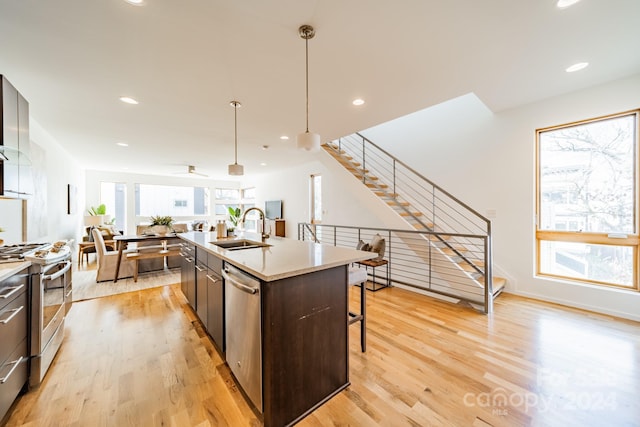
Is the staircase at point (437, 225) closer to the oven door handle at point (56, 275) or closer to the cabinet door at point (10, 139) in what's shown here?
the oven door handle at point (56, 275)

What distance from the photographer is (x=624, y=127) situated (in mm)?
2834

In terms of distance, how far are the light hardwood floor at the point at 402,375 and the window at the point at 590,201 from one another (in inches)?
28.0

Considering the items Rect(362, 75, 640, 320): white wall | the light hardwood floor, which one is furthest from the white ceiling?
the light hardwood floor

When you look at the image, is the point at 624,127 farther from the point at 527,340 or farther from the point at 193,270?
the point at 193,270

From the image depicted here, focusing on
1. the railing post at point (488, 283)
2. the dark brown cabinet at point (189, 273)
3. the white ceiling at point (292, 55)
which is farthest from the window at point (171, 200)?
the railing post at point (488, 283)

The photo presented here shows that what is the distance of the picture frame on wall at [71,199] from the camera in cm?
531

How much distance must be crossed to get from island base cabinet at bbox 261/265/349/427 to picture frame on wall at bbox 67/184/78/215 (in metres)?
6.53

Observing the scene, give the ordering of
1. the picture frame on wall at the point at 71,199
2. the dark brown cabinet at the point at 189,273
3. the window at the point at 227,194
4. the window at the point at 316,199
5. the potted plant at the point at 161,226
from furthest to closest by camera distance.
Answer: the window at the point at 227,194 → the window at the point at 316,199 → the picture frame on wall at the point at 71,199 → the potted plant at the point at 161,226 → the dark brown cabinet at the point at 189,273

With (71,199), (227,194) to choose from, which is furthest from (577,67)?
(227,194)

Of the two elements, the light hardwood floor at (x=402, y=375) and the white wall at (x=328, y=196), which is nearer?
the light hardwood floor at (x=402, y=375)

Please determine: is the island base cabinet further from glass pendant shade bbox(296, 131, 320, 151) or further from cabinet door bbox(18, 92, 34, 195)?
cabinet door bbox(18, 92, 34, 195)

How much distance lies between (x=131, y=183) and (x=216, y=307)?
8.52 m

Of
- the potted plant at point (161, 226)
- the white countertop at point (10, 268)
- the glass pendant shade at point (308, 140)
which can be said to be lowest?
the white countertop at point (10, 268)

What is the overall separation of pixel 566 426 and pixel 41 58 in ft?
15.2
